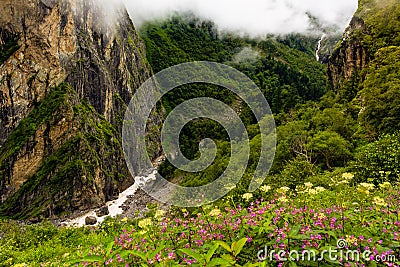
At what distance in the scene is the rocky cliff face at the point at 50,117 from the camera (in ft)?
230

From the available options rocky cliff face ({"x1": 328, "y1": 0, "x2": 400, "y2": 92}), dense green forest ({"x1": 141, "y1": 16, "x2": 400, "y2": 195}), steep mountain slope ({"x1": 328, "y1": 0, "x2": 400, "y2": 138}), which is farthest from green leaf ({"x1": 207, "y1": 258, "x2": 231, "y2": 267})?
rocky cliff face ({"x1": 328, "y1": 0, "x2": 400, "y2": 92})

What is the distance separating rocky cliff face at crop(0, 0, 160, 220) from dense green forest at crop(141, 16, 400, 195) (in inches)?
988

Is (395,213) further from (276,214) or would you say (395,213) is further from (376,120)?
(376,120)

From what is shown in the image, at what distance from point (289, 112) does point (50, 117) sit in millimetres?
68325

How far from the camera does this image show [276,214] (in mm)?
3834

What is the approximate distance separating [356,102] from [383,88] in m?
12.6

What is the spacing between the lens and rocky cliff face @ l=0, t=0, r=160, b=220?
70.1 meters

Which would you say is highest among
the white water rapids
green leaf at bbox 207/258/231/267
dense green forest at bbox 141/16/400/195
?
dense green forest at bbox 141/16/400/195

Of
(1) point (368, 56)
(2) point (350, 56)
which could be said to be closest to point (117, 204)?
(2) point (350, 56)

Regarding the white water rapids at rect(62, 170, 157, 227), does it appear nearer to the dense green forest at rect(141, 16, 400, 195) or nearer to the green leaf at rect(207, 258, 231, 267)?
the dense green forest at rect(141, 16, 400, 195)

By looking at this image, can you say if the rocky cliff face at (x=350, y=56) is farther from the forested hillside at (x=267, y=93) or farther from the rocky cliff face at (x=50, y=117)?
the rocky cliff face at (x=50, y=117)

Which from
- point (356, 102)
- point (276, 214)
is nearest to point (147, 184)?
point (356, 102)

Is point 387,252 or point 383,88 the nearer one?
point 387,252

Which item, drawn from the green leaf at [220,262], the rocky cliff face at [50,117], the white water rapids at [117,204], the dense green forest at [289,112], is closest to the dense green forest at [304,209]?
the green leaf at [220,262]
